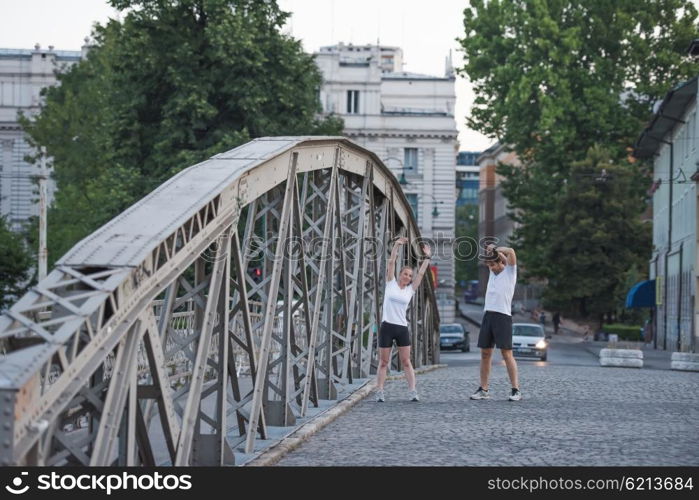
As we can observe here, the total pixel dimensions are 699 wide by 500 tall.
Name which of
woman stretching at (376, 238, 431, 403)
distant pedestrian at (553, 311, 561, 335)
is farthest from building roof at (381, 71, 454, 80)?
woman stretching at (376, 238, 431, 403)

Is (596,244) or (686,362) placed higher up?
(596,244)

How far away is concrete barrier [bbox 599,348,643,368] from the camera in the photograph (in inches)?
1383

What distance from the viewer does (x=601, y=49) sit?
2638 inches

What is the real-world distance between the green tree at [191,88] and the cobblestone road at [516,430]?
2705 centimetres

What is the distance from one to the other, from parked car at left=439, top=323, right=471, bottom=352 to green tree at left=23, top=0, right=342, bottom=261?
534 inches

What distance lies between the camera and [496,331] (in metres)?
16.4

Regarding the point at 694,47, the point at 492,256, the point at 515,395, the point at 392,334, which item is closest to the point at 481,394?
the point at 515,395

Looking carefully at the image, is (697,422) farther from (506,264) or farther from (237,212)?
(237,212)

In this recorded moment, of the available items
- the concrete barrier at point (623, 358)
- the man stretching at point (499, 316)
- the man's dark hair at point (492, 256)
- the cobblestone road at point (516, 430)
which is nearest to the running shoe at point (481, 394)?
the man stretching at point (499, 316)

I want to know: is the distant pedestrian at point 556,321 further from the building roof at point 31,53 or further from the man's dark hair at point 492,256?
the man's dark hair at point 492,256

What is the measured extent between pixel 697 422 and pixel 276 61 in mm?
34209

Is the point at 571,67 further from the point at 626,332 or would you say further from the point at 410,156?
the point at 410,156

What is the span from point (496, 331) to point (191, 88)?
30017mm
